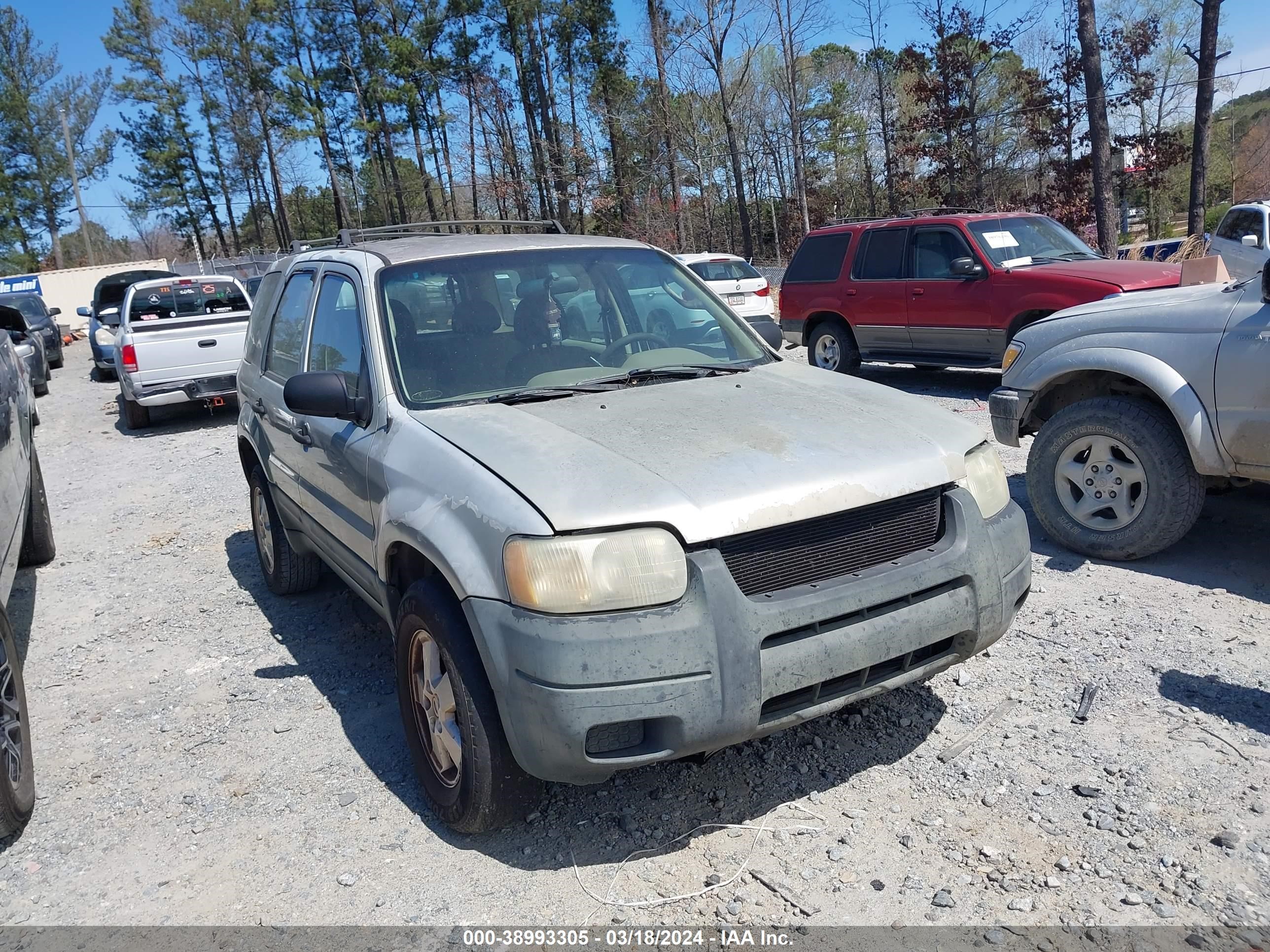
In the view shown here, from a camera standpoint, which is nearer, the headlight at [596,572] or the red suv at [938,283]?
the headlight at [596,572]

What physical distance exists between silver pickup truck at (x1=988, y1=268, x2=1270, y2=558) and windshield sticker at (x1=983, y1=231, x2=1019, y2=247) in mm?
5006

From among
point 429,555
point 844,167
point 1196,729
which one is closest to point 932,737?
point 1196,729

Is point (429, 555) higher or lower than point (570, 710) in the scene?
higher

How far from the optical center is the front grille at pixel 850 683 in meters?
2.81

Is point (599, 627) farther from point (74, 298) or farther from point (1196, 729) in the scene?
point (74, 298)

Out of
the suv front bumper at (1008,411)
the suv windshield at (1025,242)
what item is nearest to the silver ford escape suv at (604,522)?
the suv front bumper at (1008,411)

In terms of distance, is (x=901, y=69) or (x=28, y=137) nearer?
(x=901, y=69)

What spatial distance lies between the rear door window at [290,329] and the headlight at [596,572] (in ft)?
7.55

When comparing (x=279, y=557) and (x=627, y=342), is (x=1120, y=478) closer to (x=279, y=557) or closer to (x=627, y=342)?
(x=627, y=342)

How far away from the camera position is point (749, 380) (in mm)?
3793

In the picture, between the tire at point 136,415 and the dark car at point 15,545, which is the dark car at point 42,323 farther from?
the dark car at point 15,545

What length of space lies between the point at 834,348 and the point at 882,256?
131 centimetres

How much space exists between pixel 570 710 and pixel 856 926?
0.99 meters

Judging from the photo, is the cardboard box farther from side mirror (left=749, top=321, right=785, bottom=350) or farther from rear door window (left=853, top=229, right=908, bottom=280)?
side mirror (left=749, top=321, right=785, bottom=350)
